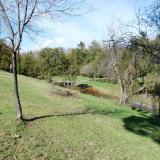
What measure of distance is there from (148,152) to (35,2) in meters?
6.88

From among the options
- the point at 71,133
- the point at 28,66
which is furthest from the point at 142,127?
the point at 28,66

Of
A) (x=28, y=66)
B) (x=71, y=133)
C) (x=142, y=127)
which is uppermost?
(x=28, y=66)

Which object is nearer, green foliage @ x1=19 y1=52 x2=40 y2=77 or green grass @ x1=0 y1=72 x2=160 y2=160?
green grass @ x1=0 y1=72 x2=160 y2=160

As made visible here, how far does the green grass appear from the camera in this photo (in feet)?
32.7

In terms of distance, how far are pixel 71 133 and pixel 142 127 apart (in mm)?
5330

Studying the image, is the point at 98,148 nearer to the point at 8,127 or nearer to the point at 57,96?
the point at 8,127

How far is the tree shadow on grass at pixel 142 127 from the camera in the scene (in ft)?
48.5

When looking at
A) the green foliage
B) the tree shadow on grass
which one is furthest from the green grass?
the green foliage

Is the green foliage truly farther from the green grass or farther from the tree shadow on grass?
the tree shadow on grass

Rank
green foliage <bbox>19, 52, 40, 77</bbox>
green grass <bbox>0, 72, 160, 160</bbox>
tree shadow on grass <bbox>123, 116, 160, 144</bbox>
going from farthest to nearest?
green foliage <bbox>19, 52, 40, 77</bbox> → tree shadow on grass <bbox>123, 116, 160, 144</bbox> → green grass <bbox>0, 72, 160, 160</bbox>

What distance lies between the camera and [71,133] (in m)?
12.0

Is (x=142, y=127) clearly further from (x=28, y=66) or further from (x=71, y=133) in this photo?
(x=28, y=66)

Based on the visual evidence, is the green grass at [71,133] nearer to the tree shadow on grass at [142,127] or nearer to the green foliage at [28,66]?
the tree shadow on grass at [142,127]

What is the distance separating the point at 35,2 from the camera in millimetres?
11133
